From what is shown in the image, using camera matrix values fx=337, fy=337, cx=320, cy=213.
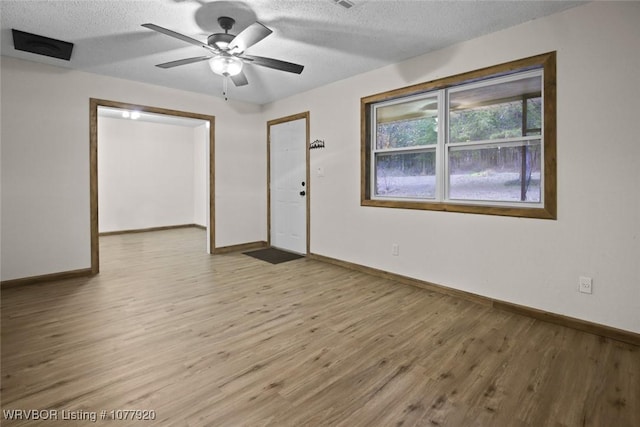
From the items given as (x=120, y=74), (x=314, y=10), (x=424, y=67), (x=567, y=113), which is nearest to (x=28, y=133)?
(x=120, y=74)

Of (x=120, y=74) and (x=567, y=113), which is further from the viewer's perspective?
(x=120, y=74)

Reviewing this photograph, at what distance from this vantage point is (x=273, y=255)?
17.2 ft

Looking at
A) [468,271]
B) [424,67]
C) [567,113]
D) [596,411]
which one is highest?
[424,67]

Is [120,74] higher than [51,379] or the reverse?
higher

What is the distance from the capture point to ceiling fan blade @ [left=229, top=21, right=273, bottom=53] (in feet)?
8.16

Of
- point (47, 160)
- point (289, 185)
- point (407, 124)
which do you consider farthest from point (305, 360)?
point (47, 160)

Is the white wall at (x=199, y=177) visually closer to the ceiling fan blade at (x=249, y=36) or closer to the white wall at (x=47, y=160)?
the white wall at (x=47, y=160)

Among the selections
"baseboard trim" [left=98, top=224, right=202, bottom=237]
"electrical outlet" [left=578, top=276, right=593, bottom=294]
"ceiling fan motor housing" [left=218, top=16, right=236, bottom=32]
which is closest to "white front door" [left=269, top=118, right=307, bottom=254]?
"ceiling fan motor housing" [left=218, top=16, right=236, bottom=32]

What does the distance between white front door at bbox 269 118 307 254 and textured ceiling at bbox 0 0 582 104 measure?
1.47 m

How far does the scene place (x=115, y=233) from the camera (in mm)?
7312

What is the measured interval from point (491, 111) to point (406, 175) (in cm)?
112

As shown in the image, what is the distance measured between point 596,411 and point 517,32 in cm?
287

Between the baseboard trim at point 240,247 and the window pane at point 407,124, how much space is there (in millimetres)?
2825

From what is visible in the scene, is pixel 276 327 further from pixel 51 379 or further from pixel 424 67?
pixel 424 67
